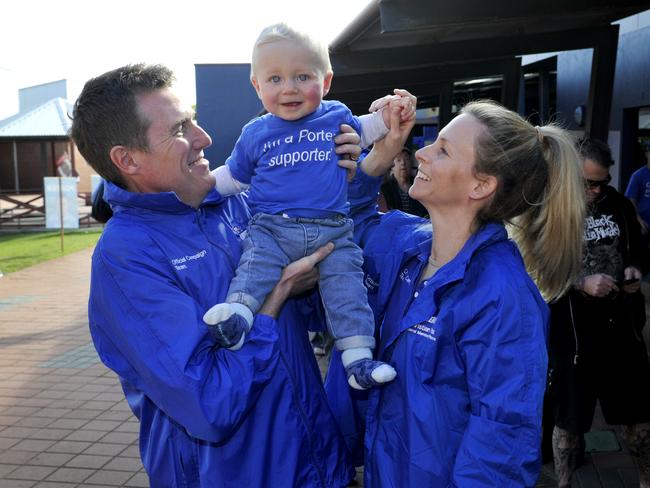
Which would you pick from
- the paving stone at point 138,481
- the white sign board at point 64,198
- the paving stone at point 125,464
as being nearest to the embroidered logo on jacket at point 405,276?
the paving stone at point 138,481

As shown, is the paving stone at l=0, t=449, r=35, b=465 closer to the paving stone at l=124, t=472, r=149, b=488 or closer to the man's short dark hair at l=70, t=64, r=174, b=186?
the paving stone at l=124, t=472, r=149, b=488

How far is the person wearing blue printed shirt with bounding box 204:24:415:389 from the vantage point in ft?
7.39

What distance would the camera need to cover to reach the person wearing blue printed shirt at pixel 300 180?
225 cm

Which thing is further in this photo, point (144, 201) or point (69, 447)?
point (69, 447)

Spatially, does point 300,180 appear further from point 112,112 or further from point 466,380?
point 466,380

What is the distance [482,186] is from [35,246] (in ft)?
59.7

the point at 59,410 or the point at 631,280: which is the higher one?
the point at 631,280

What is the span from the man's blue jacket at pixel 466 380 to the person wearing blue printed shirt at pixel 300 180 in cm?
17

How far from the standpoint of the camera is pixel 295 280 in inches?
87.5

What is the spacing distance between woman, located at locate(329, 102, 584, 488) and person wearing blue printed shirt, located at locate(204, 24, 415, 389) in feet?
0.41

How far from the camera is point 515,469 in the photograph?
181 centimetres

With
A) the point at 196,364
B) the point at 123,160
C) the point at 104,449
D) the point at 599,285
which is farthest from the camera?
the point at 104,449

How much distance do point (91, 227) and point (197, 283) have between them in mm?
22333

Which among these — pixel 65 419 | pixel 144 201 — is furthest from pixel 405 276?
pixel 65 419
